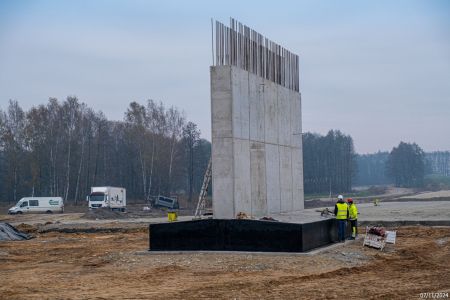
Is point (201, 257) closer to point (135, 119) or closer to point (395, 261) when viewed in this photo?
point (395, 261)

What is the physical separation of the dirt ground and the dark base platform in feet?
1.61

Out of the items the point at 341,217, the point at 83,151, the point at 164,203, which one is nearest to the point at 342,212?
the point at 341,217

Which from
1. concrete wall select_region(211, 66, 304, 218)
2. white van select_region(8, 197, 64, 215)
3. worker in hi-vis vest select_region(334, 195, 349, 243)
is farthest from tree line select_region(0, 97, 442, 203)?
worker in hi-vis vest select_region(334, 195, 349, 243)

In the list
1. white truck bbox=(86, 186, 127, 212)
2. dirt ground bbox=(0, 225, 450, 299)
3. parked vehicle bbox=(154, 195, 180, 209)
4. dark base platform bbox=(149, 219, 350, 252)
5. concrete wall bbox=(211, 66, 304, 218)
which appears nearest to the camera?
dirt ground bbox=(0, 225, 450, 299)

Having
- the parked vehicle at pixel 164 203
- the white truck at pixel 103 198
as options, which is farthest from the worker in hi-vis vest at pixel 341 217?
the parked vehicle at pixel 164 203

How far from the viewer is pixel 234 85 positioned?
2291 centimetres

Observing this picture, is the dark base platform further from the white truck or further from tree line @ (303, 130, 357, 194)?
tree line @ (303, 130, 357, 194)

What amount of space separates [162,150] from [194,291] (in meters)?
67.5

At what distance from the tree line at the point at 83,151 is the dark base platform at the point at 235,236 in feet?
187

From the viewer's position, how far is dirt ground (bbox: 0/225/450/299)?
42.4 ft

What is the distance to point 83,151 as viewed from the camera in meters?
81.1

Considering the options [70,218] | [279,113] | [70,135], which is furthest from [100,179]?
[279,113]

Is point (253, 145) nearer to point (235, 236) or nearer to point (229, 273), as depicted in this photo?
point (235, 236)
